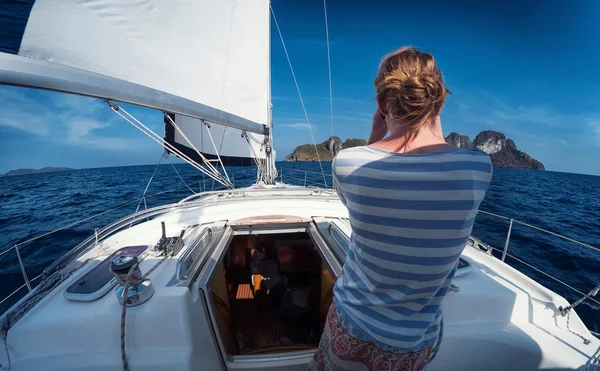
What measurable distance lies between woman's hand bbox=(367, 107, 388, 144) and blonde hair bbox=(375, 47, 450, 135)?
0.20 metres

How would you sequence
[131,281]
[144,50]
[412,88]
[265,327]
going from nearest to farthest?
[412,88] < [131,281] < [144,50] < [265,327]

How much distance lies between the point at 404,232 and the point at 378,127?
18.7 inches

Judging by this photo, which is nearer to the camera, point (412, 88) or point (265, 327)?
point (412, 88)

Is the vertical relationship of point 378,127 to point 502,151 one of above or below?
below

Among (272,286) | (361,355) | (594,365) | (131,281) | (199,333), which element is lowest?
(272,286)

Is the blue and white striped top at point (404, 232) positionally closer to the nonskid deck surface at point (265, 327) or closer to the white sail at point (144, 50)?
the white sail at point (144, 50)

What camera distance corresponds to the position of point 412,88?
0.74m

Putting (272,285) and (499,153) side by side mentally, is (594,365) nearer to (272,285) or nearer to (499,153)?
(272,285)

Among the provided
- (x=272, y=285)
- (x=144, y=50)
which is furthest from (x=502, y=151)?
(x=144, y=50)

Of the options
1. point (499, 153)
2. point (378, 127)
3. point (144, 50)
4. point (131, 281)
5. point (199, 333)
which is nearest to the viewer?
point (378, 127)

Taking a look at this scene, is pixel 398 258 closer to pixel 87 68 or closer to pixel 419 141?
pixel 419 141

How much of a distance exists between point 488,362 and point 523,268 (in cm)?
778

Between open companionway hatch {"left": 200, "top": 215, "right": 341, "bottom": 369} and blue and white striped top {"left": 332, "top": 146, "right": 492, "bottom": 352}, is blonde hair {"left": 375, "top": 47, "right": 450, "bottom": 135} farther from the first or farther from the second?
open companionway hatch {"left": 200, "top": 215, "right": 341, "bottom": 369}

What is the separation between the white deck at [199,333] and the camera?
1434 millimetres
